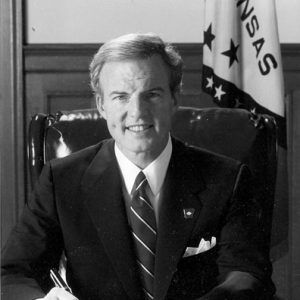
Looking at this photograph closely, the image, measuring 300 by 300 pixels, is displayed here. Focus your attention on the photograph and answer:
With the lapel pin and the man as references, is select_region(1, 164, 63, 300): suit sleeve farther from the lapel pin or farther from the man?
the lapel pin

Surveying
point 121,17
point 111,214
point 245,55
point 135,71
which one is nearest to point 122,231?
point 111,214

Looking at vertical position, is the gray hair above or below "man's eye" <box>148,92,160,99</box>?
above

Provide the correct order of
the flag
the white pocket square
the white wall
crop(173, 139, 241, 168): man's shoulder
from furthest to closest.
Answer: the white wall
the flag
crop(173, 139, 241, 168): man's shoulder
the white pocket square

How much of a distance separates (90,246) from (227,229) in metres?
0.35

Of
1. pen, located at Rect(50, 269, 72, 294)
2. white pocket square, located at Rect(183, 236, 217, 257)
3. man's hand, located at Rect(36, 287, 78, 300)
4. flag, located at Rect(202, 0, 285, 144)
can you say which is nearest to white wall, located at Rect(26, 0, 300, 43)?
flag, located at Rect(202, 0, 285, 144)

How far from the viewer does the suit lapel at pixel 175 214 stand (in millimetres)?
1498

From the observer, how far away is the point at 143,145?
59.5 inches

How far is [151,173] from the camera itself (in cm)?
158

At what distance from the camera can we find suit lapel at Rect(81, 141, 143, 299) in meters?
1.51

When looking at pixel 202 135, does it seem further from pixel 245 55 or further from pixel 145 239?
pixel 245 55

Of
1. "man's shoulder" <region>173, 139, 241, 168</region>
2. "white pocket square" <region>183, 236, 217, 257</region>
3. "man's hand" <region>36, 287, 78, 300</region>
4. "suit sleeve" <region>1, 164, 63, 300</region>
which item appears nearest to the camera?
"man's hand" <region>36, 287, 78, 300</region>

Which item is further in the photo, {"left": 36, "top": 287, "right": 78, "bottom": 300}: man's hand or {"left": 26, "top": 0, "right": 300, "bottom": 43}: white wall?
{"left": 26, "top": 0, "right": 300, "bottom": 43}: white wall

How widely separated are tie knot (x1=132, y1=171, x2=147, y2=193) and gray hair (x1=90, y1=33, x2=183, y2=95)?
0.23 metres

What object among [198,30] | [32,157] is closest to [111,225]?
[32,157]
